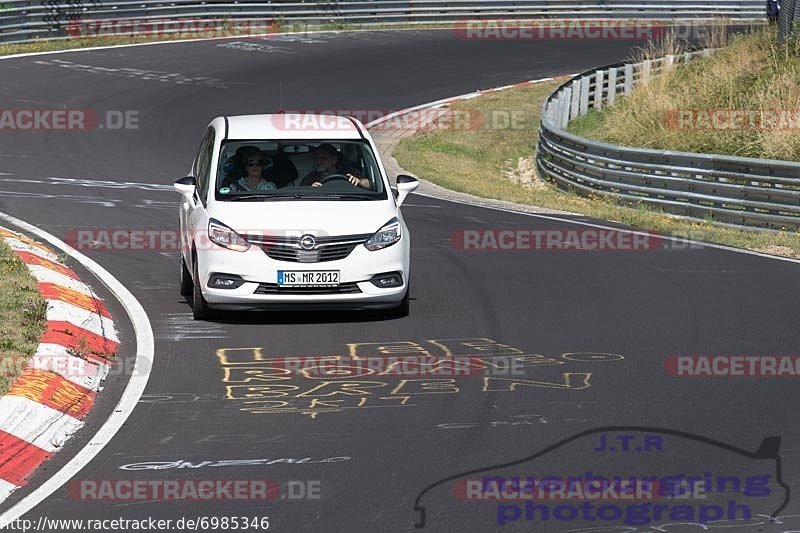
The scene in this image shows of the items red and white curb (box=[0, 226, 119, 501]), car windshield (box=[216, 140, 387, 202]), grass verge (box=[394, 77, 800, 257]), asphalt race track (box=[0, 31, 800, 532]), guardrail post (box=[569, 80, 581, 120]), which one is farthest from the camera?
guardrail post (box=[569, 80, 581, 120])

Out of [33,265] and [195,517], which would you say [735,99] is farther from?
[195,517]

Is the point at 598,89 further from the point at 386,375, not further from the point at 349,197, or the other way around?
the point at 386,375

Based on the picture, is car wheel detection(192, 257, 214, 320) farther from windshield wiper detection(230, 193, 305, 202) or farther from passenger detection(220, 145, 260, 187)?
passenger detection(220, 145, 260, 187)

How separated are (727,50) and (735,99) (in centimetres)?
444

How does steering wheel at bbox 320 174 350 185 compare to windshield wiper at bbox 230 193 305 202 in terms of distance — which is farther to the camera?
steering wheel at bbox 320 174 350 185

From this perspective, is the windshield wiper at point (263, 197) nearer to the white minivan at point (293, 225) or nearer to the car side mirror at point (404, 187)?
the white minivan at point (293, 225)

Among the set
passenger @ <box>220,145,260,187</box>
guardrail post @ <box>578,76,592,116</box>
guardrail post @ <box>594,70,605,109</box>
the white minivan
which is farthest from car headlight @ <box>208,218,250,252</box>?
guardrail post @ <box>594,70,605,109</box>

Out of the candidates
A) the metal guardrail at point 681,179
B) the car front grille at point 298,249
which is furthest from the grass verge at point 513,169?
the car front grille at point 298,249

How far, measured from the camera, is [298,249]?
12148 millimetres

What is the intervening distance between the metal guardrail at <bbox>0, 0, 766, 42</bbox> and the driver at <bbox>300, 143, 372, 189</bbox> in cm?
2548

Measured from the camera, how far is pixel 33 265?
1374 cm

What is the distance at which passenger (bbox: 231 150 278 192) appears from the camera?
42.2ft

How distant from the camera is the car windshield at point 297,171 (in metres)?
12.8

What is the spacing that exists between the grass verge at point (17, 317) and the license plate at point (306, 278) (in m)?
2.00
